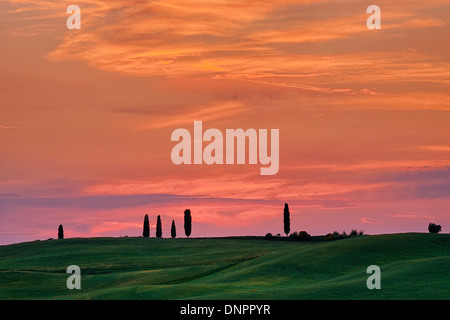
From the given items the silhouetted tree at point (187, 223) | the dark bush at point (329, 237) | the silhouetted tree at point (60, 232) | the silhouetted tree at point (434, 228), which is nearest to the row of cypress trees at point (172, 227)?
the silhouetted tree at point (187, 223)

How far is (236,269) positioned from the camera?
58.0 meters

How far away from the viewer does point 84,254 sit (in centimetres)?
8619

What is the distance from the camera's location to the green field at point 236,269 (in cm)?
4062

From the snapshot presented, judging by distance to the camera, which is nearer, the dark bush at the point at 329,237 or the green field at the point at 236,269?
the green field at the point at 236,269

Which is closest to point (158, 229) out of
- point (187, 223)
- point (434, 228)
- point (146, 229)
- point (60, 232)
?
point (146, 229)

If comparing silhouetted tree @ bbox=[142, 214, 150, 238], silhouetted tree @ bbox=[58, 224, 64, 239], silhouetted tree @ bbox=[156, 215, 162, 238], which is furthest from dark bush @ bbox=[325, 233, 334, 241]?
silhouetted tree @ bbox=[58, 224, 64, 239]

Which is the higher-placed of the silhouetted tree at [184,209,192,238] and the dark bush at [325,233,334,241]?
the silhouetted tree at [184,209,192,238]

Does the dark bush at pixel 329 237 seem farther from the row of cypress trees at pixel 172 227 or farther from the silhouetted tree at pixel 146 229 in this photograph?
the silhouetted tree at pixel 146 229

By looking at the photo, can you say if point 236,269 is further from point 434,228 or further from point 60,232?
point 60,232

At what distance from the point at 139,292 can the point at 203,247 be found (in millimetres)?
49508

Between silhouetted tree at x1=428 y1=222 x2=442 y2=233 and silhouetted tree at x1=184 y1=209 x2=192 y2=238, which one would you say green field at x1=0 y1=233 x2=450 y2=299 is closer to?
silhouetted tree at x1=184 y1=209 x2=192 y2=238

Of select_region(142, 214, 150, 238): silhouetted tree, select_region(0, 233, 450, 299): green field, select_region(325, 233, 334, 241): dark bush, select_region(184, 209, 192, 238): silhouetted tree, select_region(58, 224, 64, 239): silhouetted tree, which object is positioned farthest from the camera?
select_region(58, 224, 64, 239): silhouetted tree

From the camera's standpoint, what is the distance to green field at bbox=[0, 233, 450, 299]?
4062cm
